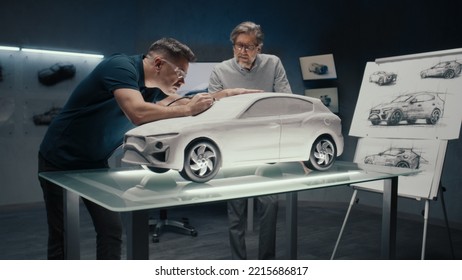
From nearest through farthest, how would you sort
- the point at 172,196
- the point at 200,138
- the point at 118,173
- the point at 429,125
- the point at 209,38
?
the point at 172,196 < the point at 200,138 < the point at 118,173 < the point at 429,125 < the point at 209,38

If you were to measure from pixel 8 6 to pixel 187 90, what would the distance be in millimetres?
2161

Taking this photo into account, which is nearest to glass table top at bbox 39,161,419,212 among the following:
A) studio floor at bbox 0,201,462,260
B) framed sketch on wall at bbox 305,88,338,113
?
studio floor at bbox 0,201,462,260

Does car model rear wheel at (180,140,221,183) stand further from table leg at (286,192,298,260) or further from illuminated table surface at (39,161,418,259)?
table leg at (286,192,298,260)

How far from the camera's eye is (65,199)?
5.06 feet

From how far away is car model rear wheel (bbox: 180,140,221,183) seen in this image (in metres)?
1.49

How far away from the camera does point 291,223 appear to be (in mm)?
2355

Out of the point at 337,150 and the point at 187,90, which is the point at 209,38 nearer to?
the point at 187,90

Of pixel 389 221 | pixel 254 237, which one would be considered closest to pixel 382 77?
pixel 389 221

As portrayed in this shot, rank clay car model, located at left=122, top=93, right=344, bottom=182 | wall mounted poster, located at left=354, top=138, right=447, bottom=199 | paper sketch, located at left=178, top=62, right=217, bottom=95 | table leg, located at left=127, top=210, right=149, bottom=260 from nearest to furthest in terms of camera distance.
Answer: table leg, located at left=127, top=210, right=149, bottom=260
clay car model, located at left=122, top=93, right=344, bottom=182
wall mounted poster, located at left=354, top=138, right=447, bottom=199
paper sketch, located at left=178, top=62, right=217, bottom=95

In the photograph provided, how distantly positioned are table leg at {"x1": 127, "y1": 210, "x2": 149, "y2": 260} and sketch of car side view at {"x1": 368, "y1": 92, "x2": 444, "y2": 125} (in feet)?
7.13

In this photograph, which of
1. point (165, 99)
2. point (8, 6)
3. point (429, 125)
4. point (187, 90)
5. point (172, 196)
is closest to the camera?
point (172, 196)

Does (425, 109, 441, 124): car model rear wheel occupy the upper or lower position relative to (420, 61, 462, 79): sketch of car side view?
lower

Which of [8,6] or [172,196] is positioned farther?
[8,6]

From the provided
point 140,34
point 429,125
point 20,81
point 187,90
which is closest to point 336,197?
point 187,90
